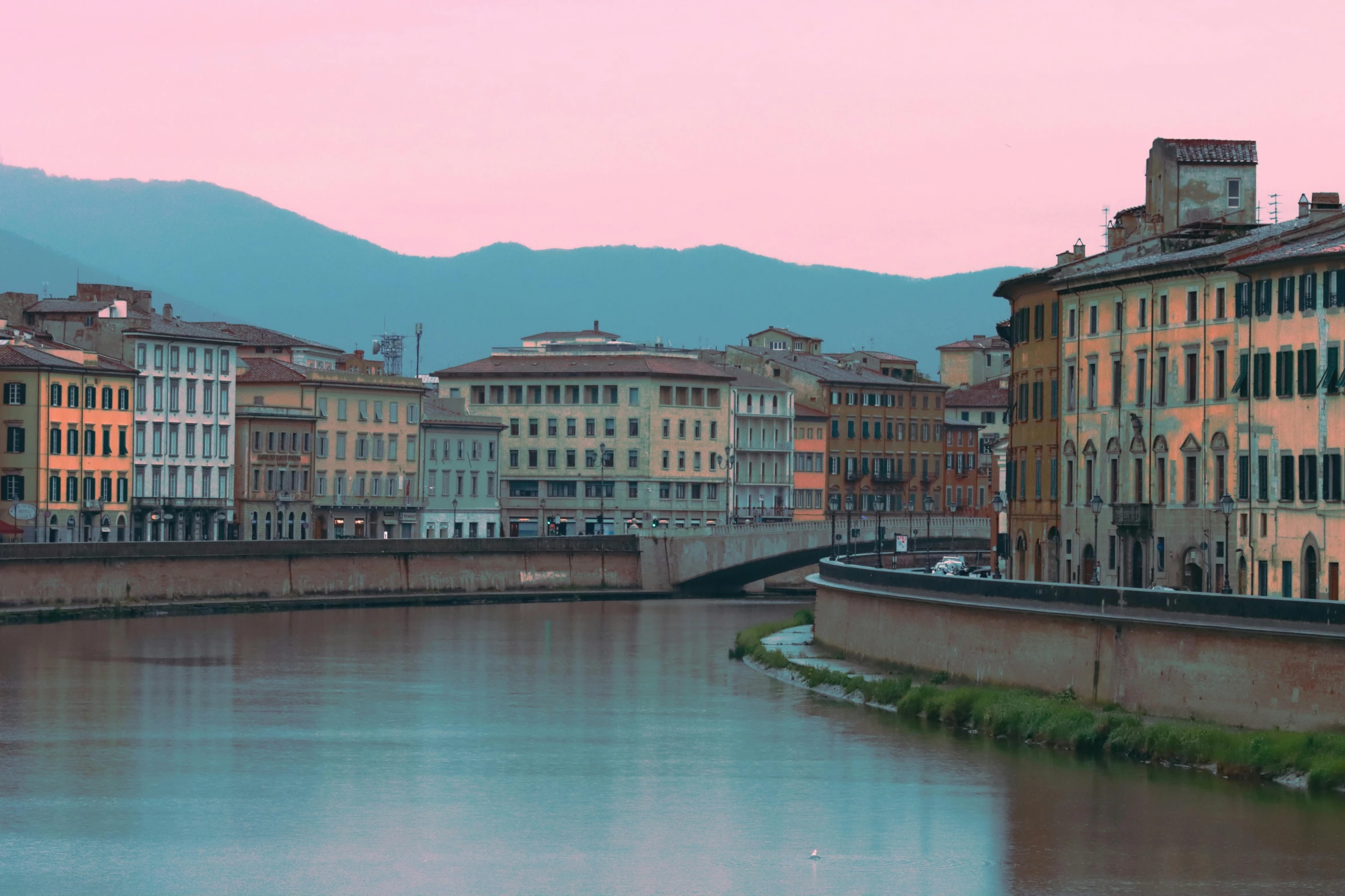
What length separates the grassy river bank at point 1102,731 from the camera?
1774 inches

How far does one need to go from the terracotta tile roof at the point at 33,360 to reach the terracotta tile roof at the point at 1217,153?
5678cm

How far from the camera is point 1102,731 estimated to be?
50719 millimetres

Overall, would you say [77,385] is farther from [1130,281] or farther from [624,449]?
[1130,281]

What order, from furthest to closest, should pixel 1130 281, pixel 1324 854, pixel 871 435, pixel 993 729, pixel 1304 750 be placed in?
1. pixel 871 435
2. pixel 1130 281
3. pixel 993 729
4. pixel 1304 750
5. pixel 1324 854

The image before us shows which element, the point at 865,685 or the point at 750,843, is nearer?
the point at 750,843

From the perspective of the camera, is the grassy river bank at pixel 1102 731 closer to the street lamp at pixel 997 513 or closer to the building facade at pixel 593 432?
the street lamp at pixel 997 513

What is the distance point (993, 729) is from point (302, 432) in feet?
293

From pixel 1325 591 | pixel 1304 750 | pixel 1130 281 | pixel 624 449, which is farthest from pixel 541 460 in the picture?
pixel 1304 750

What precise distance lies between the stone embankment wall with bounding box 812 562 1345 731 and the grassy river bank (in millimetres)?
410

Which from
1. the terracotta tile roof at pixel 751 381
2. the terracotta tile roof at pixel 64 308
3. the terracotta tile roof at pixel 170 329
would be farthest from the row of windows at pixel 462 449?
the terracotta tile roof at pixel 64 308

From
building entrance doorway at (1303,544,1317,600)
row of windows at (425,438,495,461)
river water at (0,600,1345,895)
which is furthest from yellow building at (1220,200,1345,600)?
row of windows at (425,438,495,461)

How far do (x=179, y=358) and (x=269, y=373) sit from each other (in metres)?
11.1

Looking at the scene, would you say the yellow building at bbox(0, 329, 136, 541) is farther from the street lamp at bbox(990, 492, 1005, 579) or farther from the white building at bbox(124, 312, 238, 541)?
the street lamp at bbox(990, 492, 1005, 579)

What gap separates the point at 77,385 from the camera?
392ft
